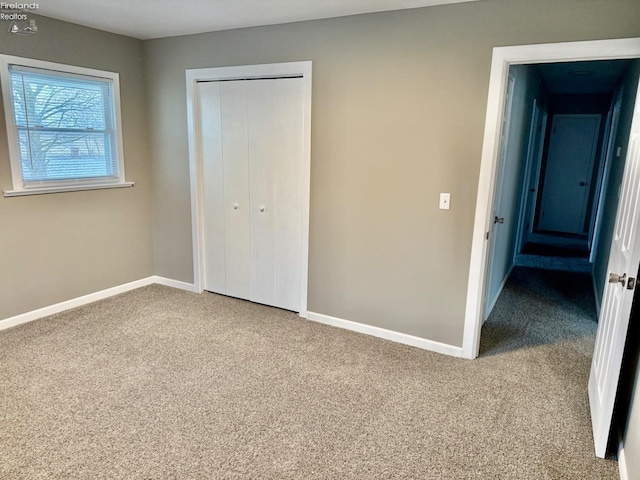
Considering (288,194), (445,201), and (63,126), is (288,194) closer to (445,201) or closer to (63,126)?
(445,201)

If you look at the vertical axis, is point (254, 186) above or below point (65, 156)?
below

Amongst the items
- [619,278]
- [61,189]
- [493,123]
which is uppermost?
[493,123]

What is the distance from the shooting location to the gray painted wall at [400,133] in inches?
103

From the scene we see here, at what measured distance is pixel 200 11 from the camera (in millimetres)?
2992

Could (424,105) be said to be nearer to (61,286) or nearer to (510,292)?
(510,292)

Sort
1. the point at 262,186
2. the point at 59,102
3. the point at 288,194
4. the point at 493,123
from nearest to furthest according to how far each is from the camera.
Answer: the point at 493,123
the point at 59,102
the point at 288,194
the point at 262,186

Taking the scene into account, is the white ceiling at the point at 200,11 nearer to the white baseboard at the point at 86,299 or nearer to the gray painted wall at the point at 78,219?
the gray painted wall at the point at 78,219

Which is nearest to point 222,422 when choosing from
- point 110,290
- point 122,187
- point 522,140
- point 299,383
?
point 299,383

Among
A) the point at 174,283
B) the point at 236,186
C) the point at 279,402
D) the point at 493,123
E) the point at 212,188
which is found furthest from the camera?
the point at 174,283

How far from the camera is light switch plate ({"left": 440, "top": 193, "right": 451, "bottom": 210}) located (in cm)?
290

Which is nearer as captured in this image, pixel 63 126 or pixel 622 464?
pixel 622 464

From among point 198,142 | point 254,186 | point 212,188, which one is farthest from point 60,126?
point 254,186

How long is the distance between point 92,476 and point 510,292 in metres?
4.02

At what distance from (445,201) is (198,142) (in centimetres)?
A: 233
